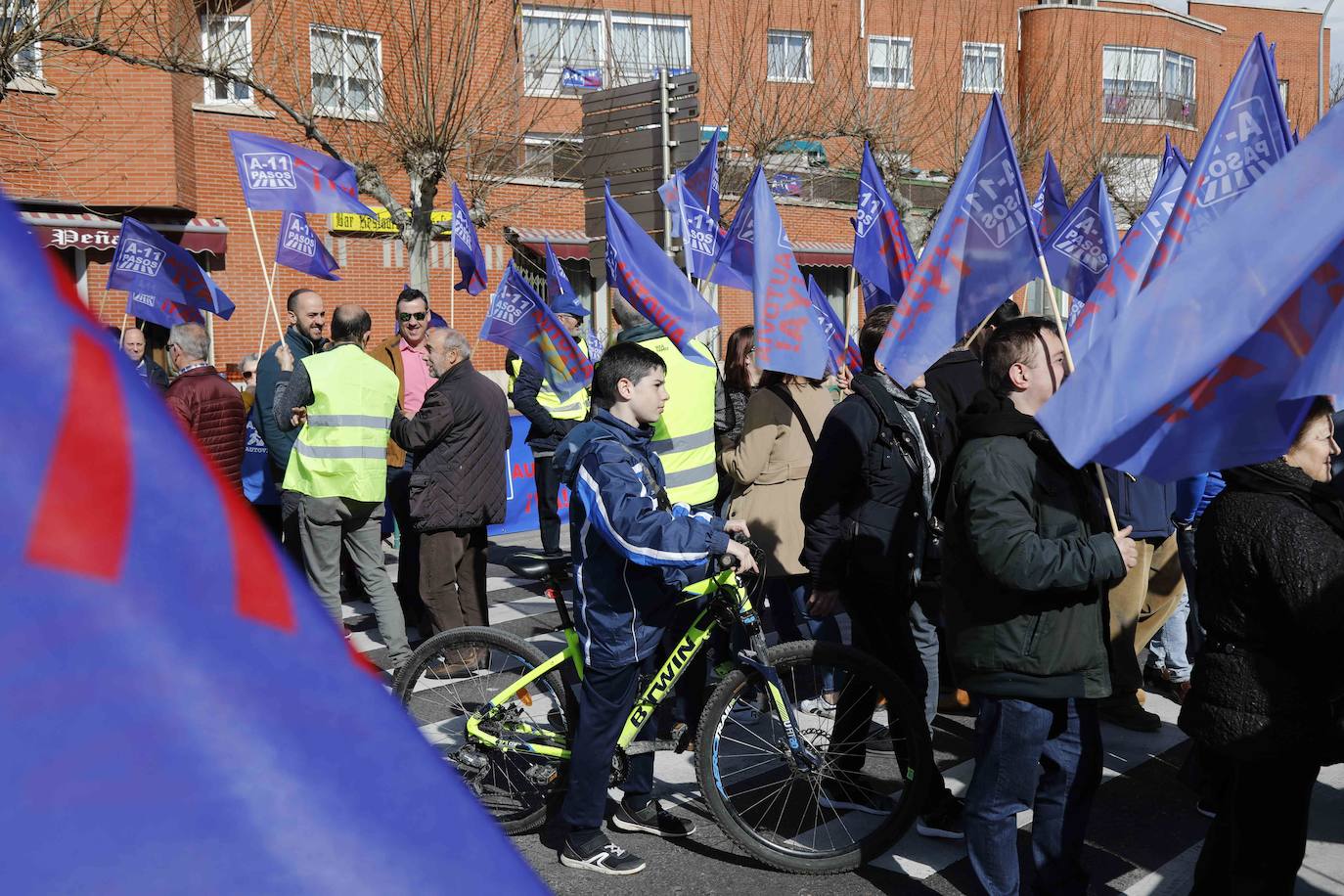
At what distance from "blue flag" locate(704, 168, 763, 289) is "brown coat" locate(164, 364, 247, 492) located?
3222 mm

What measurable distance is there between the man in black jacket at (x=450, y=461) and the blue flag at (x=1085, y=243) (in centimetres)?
404

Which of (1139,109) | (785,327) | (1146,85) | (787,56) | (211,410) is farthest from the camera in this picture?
(1146,85)

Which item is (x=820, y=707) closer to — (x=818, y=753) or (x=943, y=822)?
(x=818, y=753)

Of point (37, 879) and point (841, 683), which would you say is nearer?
point (37, 879)

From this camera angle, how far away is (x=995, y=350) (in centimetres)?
357

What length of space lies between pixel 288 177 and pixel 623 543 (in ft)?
19.3

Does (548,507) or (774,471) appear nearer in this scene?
(774,471)

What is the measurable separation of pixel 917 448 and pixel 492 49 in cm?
1631

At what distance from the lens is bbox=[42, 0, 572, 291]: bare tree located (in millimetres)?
13664

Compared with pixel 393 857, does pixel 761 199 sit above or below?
above

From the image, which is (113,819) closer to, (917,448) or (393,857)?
(393,857)

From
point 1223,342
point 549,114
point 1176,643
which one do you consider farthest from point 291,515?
point 549,114

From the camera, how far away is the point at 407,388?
26.5 ft

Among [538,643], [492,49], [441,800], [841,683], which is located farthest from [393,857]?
[492,49]
